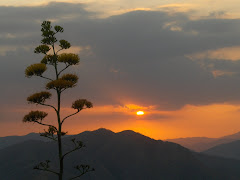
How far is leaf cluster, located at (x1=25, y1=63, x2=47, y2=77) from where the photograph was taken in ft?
99.0

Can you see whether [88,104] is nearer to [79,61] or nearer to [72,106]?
[72,106]

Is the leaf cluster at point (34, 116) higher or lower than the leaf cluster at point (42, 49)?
lower

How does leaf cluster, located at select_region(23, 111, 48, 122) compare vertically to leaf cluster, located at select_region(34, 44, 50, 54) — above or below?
below

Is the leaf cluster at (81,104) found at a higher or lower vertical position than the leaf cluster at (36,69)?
lower

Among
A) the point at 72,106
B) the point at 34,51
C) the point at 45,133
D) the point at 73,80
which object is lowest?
the point at 45,133

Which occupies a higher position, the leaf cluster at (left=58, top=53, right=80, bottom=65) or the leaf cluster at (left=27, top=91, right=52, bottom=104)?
the leaf cluster at (left=58, top=53, right=80, bottom=65)

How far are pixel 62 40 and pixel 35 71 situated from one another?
396 cm

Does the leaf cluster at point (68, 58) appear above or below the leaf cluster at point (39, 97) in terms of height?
above

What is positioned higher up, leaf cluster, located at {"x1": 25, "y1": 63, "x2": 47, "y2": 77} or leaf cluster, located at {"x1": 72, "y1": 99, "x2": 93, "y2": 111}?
leaf cluster, located at {"x1": 25, "y1": 63, "x2": 47, "y2": 77}

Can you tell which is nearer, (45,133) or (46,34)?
(45,133)

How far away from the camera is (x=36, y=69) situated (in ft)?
98.9

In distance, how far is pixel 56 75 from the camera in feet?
102

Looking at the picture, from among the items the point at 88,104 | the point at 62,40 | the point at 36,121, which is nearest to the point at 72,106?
the point at 88,104

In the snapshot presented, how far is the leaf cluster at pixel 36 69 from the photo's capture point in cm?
3017
